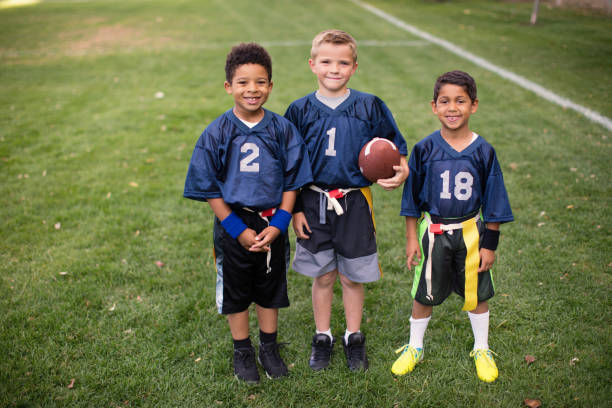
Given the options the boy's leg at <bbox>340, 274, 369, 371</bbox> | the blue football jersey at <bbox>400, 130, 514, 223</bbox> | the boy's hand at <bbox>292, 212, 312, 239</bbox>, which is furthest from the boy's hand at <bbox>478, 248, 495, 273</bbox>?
the boy's hand at <bbox>292, 212, 312, 239</bbox>

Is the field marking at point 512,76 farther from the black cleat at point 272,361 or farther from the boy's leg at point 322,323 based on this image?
the black cleat at point 272,361

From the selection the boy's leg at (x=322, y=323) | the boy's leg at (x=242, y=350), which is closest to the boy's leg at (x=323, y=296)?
the boy's leg at (x=322, y=323)

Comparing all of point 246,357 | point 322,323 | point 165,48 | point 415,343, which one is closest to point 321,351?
point 322,323

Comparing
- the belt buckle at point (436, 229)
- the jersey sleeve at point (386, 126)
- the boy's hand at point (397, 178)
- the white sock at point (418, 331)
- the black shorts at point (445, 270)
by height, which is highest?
the jersey sleeve at point (386, 126)

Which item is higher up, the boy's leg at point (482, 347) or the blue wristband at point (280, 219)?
the blue wristband at point (280, 219)

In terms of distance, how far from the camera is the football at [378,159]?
8.42 feet

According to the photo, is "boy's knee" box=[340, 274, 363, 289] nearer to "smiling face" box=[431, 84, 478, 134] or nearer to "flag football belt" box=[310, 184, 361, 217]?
"flag football belt" box=[310, 184, 361, 217]

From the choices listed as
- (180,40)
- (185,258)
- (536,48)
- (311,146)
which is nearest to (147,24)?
(180,40)

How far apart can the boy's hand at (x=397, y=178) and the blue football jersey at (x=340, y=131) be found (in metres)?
0.19

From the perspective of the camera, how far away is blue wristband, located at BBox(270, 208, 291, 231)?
265cm

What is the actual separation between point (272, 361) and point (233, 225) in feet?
3.33

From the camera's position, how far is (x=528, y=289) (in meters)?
3.69

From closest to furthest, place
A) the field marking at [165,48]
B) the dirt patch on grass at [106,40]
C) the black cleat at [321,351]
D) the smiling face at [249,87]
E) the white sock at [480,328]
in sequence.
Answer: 1. the smiling face at [249,87]
2. the white sock at [480,328]
3. the black cleat at [321,351]
4. the field marking at [165,48]
5. the dirt patch on grass at [106,40]

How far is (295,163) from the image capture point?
2.67 m
